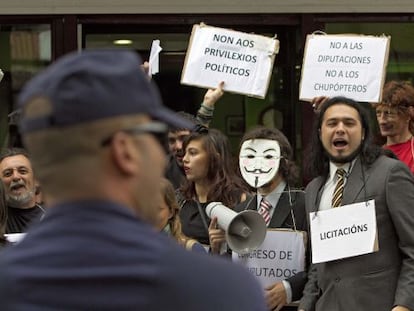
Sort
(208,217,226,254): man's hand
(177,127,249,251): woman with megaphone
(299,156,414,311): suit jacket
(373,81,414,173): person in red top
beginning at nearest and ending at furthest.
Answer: (299,156,414,311): suit jacket
(208,217,226,254): man's hand
(177,127,249,251): woman with megaphone
(373,81,414,173): person in red top

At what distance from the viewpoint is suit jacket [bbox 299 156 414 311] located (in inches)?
186

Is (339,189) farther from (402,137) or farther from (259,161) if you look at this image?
(402,137)

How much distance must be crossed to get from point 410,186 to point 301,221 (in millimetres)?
788

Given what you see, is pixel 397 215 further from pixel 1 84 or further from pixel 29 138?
pixel 1 84

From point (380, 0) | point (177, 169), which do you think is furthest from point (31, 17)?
point (380, 0)

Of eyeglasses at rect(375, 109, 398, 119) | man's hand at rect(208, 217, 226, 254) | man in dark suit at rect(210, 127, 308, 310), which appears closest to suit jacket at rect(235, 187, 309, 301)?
man in dark suit at rect(210, 127, 308, 310)

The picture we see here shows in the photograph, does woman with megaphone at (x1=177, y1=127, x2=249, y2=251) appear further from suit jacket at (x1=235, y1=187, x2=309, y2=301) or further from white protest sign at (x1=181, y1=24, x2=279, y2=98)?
white protest sign at (x1=181, y1=24, x2=279, y2=98)

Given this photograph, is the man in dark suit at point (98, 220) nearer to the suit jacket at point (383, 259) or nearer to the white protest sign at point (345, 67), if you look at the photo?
the suit jacket at point (383, 259)

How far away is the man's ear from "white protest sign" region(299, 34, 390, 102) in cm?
430

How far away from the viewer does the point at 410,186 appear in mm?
4770

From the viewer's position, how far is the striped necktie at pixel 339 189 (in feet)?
16.3

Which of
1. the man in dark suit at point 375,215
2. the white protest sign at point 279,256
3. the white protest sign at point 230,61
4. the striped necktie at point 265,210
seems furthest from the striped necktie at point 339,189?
the white protest sign at point 230,61

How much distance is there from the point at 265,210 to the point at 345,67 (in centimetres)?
108

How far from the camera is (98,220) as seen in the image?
1542 mm
